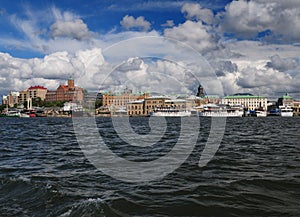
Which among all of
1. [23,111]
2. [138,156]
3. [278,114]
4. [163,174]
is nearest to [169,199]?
[163,174]

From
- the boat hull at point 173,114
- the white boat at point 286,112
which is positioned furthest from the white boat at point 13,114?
the white boat at point 286,112

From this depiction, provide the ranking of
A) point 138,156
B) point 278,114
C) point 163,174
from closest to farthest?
point 163,174
point 138,156
point 278,114

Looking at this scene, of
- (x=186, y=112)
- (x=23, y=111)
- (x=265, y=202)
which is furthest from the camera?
(x=23, y=111)

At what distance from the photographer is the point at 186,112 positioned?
13800 centimetres

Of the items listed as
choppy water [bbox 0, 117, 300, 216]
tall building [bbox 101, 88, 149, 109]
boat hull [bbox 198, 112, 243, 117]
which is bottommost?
boat hull [bbox 198, 112, 243, 117]

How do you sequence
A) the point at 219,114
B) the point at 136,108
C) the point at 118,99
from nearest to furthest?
the point at 219,114, the point at 136,108, the point at 118,99

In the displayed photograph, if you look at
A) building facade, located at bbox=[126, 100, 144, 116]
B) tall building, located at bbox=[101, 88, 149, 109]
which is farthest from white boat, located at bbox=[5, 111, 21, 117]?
building facade, located at bbox=[126, 100, 144, 116]

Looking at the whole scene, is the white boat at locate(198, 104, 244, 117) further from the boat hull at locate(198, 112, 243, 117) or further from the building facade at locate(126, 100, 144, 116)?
the building facade at locate(126, 100, 144, 116)

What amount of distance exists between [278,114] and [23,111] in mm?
132641

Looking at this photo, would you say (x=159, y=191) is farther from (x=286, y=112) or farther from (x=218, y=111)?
(x=286, y=112)

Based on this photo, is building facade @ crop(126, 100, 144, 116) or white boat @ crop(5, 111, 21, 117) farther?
building facade @ crop(126, 100, 144, 116)

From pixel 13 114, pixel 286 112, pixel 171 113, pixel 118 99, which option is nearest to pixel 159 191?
pixel 171 113

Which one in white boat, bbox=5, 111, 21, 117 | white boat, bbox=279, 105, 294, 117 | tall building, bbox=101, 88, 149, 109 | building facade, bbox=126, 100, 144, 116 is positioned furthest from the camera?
tall building, bbox=101, 88, 149, 109

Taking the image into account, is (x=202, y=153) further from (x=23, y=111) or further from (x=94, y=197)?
(x=23, y=111)
